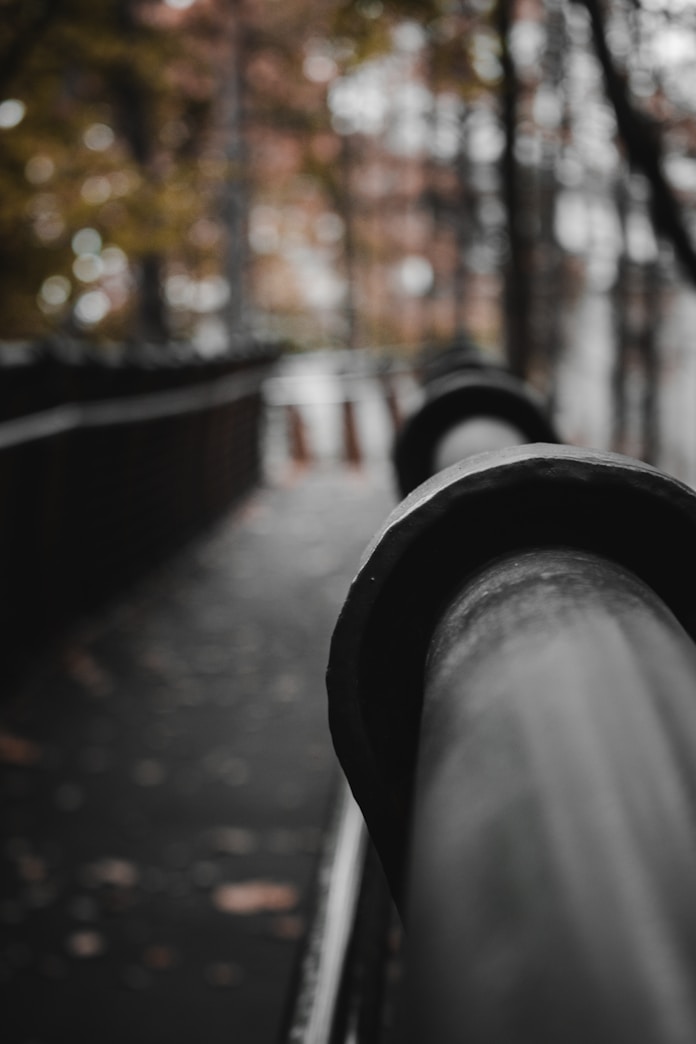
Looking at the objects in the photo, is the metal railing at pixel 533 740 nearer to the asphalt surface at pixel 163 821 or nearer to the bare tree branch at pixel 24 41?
the asphalt surface at pixel 163 821

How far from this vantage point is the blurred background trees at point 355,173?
5871 mm

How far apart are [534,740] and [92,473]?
20.0 feet

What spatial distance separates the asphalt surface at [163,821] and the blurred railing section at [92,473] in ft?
0.97

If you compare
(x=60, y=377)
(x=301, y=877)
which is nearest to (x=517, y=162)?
(x=60, y=377)

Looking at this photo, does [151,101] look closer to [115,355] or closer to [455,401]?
[115,355]

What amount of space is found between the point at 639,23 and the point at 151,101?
61.3ft

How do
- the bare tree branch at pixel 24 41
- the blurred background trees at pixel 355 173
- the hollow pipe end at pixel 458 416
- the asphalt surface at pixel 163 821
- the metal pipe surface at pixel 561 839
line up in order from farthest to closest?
the bare tree branch at pixel 24 41 < the blurred background trees at pixel 355 173 < the asphalt surface at pixel 163 821 < the hollow pipe end at pixel 458 416 < the metal pipe surface at pixel 561 839

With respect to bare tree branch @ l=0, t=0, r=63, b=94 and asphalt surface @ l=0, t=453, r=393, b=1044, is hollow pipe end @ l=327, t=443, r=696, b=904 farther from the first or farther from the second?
bare tree branch @ l=0, t=0, r=63, b=94

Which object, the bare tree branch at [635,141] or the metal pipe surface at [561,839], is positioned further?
the bare tree branch at [635,141]

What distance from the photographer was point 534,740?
1.48 ft

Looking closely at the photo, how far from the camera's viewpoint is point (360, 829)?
1.58 m

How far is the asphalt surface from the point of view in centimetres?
311

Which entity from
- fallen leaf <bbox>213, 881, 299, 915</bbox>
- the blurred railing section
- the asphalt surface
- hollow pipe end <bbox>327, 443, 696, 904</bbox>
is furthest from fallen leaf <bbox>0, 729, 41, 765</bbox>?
hollow pipe end <bbox>327, 443, 696, 904</bbox>

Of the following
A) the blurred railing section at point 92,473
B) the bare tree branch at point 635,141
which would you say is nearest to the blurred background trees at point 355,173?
the bare tree branch at point 635,141
